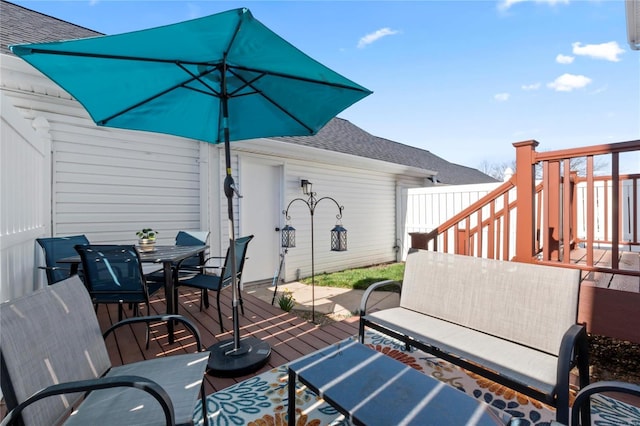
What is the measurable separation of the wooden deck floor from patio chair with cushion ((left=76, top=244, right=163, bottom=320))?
46 cm

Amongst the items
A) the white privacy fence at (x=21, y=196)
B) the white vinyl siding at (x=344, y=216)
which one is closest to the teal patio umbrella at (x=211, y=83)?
the white privacy fence at (x=21, y=196)

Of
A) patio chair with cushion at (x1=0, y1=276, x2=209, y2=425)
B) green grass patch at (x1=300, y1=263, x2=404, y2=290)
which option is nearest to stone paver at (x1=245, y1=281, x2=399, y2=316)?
green grass patch at (x1=300, y1=263, x2=404, y2=290)

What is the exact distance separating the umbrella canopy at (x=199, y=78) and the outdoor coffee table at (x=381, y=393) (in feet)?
6.09

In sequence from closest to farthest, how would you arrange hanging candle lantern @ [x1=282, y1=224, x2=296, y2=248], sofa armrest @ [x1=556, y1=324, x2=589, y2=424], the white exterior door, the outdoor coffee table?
1. the outdoor coffee table
2. sofa armrest @ [x1=556, y1=324, x2=589, y2=424]
3. hanging candle lantern @ [x1=282, y1=224, x2=296, y2=248]
4. the white exterior door

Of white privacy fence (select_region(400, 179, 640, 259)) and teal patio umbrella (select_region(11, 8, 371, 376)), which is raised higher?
teal patio umbrella (select_region(11, 8, 371, 376))

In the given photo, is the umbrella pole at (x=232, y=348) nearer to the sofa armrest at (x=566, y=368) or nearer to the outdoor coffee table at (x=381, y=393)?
the outdoor coffee table at (x=381, y=393)

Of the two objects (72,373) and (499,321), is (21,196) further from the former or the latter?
(499,321)

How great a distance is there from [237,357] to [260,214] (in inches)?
152

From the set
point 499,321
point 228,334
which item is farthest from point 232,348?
point 499,321

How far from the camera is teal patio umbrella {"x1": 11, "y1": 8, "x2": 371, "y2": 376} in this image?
1.73 metres

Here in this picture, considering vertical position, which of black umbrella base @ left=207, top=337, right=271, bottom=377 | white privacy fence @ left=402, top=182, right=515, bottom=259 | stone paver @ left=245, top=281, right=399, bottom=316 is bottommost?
stone paver @ left=245, top=281, right=399, bottom=316

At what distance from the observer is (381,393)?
1.42 meters

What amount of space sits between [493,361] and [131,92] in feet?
10.7

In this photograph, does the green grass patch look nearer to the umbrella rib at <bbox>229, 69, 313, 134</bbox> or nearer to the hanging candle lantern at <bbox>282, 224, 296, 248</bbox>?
the hanging candle lantern at <bbox>282, 224, 296, 248</bbox>
